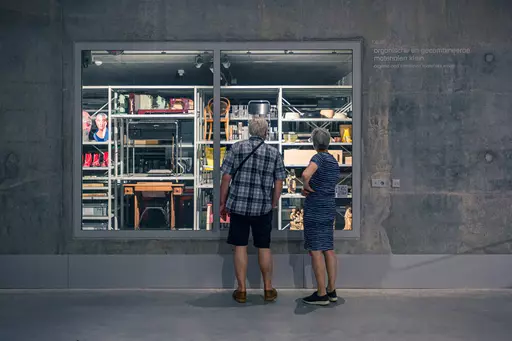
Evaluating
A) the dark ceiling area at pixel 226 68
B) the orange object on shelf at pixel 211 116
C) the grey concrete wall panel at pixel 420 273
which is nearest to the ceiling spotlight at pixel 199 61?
the dark ceiling area at pixel 226 68

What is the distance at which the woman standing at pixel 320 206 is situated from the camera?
6.64m

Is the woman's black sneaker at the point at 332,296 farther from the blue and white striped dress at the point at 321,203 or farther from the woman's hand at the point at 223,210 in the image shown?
the woman's hand at the point at 223,210

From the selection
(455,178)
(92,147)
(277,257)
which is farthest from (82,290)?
(455,178)

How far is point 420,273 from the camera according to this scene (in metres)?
7.50

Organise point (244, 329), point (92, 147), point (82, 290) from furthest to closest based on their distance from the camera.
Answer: point (92, 147), point (82, 290), point (244, 329)

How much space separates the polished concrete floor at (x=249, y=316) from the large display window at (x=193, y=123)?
0.86 meters

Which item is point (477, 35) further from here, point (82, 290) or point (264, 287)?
point (82, 290)

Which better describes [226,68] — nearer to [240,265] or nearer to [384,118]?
[384,118]

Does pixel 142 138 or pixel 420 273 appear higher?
pixel 142 138

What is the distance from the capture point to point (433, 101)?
7.53 meters

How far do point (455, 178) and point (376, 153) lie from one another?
94cm

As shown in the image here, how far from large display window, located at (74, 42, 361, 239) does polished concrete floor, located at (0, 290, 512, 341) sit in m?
0.86

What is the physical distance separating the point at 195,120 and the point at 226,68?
86 cm

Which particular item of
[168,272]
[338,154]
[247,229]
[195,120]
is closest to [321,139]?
[338,154]
